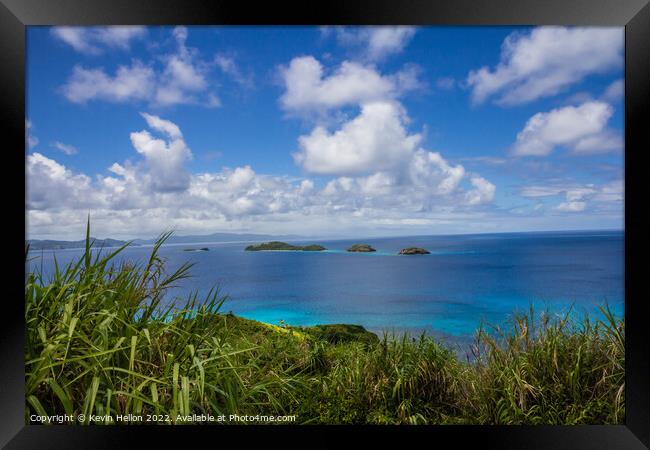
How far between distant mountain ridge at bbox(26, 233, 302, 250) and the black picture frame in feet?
0.53

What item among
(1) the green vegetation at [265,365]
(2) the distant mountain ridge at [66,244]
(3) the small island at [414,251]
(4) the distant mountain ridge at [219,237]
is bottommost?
(1) the green vegetation at [265,365]

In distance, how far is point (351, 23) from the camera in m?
1.65

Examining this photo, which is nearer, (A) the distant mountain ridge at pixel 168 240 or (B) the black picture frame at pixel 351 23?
(B) the black picture frame at pixel 351 23

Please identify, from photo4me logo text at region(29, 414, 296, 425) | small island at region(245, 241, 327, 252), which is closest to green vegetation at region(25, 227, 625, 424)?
photo4me logo text at region(29, 414, 296, 425)

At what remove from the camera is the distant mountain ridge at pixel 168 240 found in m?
1.86

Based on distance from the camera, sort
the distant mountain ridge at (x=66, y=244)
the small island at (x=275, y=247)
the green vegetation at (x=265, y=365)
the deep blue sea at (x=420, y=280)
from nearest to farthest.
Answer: the green vegetation at (x=265, y=365), the distant mountain ridge at (x=66, y=244), the deep blue sea at (x=420, y=280), the small island at (x=275, y=247)

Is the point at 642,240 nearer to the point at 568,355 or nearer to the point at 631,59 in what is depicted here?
the point at 568,355

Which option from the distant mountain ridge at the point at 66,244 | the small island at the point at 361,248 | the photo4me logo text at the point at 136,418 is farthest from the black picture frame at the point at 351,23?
the small island at the point at 361,248

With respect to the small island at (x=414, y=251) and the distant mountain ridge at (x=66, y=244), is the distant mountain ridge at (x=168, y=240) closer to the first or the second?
the distant mountain ridge at (x=66, y=244)

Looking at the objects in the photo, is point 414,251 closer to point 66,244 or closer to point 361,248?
point 361,248

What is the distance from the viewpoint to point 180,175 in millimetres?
2113

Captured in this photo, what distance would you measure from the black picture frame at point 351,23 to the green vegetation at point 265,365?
0.09m

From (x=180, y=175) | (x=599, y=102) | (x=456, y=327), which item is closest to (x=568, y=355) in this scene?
(x=456, y=327)

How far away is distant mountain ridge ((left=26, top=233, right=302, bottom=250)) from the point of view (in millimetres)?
1860
